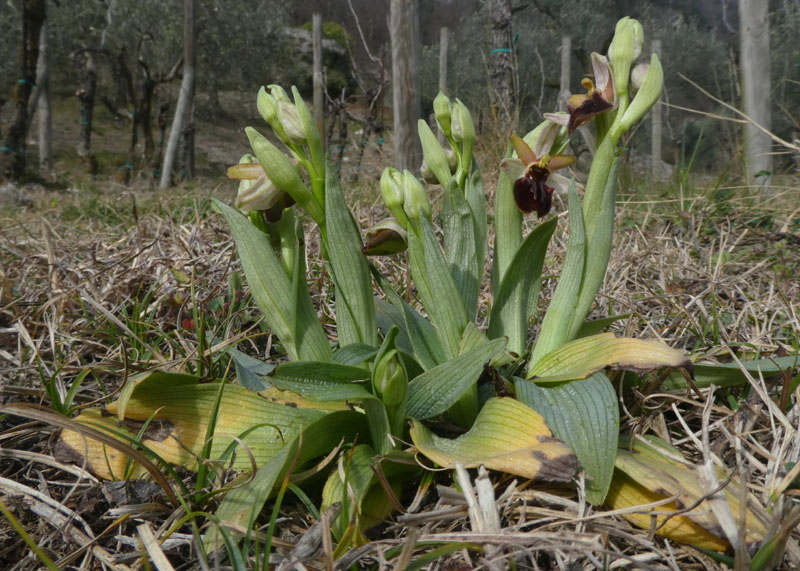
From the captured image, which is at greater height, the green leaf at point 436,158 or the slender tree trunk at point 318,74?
the slender tree trunk at point 318,74

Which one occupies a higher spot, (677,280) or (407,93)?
(407,93)

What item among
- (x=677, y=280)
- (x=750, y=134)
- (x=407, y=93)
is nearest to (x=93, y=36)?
(x=407, y=93)

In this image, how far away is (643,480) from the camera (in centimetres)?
99

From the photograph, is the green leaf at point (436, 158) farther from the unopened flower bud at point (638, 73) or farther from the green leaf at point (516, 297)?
the unopened flower bud at point (638, 73)

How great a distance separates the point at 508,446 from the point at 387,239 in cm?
56

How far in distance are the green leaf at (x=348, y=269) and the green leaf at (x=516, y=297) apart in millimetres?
325

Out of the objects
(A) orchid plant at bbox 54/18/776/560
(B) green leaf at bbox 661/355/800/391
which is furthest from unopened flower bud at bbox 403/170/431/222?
(B) green leaf at bbox 661/355/800/391

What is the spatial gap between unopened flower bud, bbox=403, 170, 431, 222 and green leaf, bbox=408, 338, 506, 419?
1.13ft

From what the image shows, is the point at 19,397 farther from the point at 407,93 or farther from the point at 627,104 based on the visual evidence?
the point at 407,93

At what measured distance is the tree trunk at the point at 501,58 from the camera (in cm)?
576

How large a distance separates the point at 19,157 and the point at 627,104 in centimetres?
1130

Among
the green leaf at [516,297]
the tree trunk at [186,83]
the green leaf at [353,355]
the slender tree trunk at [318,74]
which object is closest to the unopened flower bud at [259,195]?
the green leaf at [353,355]

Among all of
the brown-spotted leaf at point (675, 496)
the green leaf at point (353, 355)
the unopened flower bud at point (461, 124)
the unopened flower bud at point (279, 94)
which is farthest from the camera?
the unopened flower bud at point (461, 124)

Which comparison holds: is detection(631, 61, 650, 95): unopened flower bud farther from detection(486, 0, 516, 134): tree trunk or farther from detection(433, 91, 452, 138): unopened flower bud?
detection(486, 0, 516, 134): tree trunk
